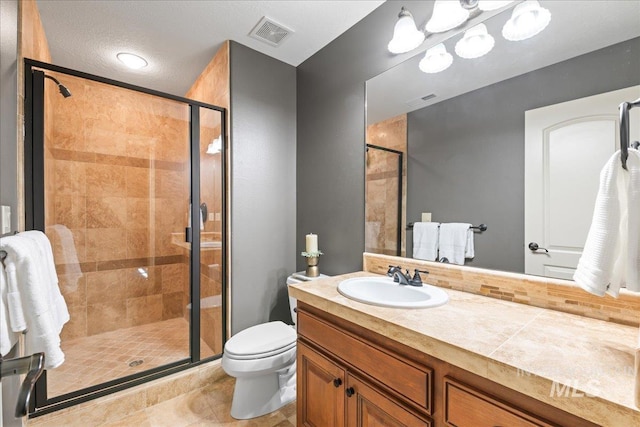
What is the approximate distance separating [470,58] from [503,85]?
0.74 feet

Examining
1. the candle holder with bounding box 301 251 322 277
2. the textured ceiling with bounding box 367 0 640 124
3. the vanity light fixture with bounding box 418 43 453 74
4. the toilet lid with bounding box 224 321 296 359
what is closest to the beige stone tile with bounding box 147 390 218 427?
the toilet lid with bounding box 224 321 296 359

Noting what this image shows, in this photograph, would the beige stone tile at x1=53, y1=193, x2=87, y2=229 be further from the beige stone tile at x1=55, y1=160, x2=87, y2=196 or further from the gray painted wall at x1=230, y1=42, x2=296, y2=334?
the gray painted wall at x1=230, y1=42, x2=296, y2=334

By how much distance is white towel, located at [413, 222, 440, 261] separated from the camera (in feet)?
4.66

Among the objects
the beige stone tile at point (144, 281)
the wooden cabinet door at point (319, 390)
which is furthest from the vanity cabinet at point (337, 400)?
the beige stone tile at point (144, 281)

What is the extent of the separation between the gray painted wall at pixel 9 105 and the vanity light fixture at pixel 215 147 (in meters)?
1.01

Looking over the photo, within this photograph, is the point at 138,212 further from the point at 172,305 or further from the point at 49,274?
the point at 49,274

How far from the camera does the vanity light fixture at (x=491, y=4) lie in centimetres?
116

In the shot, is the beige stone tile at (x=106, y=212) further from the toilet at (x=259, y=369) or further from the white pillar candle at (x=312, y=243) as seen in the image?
the white pillar candle at (x=312, y=243)

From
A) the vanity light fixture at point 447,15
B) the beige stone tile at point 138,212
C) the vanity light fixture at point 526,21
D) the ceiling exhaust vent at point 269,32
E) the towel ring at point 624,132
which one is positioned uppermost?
the ceiling exhaust vent at point 269,32

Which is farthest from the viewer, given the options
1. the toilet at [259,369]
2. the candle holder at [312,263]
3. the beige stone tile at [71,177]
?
the beige stone tile at [71,177]

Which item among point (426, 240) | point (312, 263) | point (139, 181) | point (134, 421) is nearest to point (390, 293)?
point (426, 240)

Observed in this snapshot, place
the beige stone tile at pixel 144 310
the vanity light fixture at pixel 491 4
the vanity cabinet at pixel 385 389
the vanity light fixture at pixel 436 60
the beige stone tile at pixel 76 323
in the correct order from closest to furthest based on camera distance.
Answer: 1. the vanity cabinet at pixel 385 389
2. the vanity light fixture at pixel 491 4
3. the vanity light fixture at pixel 436 60
4. the beige stone tile at pixel 76 323
5. the beige stone tile at pixel 144 310

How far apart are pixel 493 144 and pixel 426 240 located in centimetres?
56

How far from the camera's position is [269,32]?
74.0 inches
